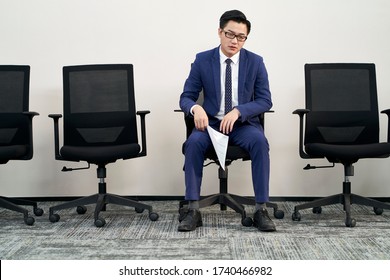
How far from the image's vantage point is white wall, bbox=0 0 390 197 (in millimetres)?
3781

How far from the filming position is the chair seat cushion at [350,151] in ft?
10.0

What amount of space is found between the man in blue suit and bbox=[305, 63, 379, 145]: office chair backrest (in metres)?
0.35

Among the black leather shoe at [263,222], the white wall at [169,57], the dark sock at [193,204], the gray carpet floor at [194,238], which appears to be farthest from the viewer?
the white wall at [169,57]

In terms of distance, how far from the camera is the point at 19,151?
3223mm

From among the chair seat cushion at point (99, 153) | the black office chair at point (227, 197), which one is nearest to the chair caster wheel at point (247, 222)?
the black office chair at point (227, 197)

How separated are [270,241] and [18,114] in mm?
1804

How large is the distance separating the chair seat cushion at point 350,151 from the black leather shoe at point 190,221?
781 millimetres

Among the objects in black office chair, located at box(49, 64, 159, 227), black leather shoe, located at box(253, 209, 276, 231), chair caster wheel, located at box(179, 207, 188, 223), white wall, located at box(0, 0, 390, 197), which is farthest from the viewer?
white wall, located at box(0, 0, 390, 197)

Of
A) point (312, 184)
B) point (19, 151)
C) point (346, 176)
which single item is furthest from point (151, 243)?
point (312, 184)

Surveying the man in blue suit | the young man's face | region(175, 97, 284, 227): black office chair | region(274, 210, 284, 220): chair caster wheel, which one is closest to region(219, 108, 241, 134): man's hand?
the man in blue suit

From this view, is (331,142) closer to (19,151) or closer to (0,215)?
(19,151)

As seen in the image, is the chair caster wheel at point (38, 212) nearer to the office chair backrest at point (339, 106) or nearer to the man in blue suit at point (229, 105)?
the man in blue suit at point (229, 105)

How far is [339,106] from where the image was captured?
3.36 m

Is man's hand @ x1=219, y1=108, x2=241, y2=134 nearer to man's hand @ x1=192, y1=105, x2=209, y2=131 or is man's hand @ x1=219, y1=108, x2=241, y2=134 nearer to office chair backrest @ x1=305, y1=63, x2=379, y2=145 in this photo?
man's hand @ x1=192, y1=105, x2=209, y2=131
